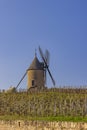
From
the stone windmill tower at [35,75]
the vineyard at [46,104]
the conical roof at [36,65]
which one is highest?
the conical roof at [36,65]

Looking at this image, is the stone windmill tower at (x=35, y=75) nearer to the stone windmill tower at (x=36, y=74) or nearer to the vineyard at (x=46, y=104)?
the stone windmill tower at (x=36, y=74)

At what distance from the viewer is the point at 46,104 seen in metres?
32.0

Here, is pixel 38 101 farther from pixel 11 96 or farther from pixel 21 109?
pixel 11 96

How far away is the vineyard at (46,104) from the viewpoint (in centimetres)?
2845

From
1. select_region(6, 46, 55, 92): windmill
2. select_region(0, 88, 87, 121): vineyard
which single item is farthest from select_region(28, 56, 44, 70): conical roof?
select_region(0, 88, 87, 121): vineyard

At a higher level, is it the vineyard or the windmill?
the windmill

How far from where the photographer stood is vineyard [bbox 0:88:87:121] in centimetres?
2845

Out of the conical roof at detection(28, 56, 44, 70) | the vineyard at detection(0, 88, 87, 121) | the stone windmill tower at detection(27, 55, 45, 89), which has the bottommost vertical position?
the vineyard at detection(0, 88, 87, 121)

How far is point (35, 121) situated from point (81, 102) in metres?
5.49

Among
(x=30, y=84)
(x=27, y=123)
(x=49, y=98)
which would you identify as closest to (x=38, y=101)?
(x=49, y=98)

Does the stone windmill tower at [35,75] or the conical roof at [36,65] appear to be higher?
the conical roof at [36,65]

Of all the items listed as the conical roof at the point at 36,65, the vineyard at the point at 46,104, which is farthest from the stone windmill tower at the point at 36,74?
the vineyard at the point at 46,104

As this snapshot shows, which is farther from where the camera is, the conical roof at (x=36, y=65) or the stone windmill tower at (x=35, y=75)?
the conical roof at (x=36, y=65)

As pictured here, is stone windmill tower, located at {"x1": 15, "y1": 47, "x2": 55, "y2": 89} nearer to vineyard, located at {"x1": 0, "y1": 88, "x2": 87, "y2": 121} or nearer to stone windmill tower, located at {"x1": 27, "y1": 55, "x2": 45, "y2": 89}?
stone windmill tower, located at {"x1": 27, "y1": 55, "x2": 45, "y2": 89}
